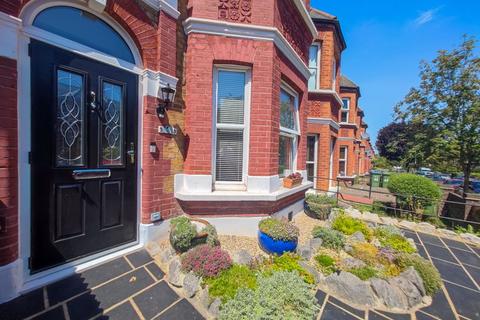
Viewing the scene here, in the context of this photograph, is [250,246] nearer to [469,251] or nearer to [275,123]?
[275,123]

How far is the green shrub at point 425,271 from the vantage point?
2.86 meters

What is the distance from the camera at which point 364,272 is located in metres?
2.91

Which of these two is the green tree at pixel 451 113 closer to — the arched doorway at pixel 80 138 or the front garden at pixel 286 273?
the front garden at pixel 286 273

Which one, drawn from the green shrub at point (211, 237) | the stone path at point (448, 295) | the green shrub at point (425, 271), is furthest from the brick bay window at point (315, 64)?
the green shrub at point (211, 237)

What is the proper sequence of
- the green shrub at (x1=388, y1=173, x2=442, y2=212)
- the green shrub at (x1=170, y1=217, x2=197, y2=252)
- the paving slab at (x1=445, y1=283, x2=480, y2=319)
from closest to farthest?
the paving slab at (x1=445, y1=283, x2=480, y2=319), the green shrub at (x1=170, y1=217, x2=197, y2=252), the green shrub at (x1=388, y1=173, x2=442, y2=212)

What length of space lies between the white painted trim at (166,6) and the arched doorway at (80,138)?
760 millimetres

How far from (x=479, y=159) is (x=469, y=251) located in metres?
5.13

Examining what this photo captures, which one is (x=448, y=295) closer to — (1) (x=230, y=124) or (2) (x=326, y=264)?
(2) (x=326, y=264)

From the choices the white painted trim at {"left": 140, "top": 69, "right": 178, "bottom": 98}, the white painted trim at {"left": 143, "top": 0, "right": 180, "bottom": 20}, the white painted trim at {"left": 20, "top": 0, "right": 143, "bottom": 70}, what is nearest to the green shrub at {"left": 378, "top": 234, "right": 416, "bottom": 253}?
the white painted trim at {"left": 140, "top": 69, "right": 178, "bottom": 98}

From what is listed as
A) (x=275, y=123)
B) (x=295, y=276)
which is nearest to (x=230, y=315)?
(x=295, y=276)

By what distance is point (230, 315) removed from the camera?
2.03 m

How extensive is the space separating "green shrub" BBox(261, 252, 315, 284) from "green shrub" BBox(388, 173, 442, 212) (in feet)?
18.9

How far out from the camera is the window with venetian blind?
4055 millimetres

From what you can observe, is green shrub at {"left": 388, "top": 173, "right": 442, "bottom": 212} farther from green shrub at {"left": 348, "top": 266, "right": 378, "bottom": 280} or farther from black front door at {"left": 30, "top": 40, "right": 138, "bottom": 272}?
black front door at {"left": 30, "top": 40, "right": 138, "bottom": 272}
